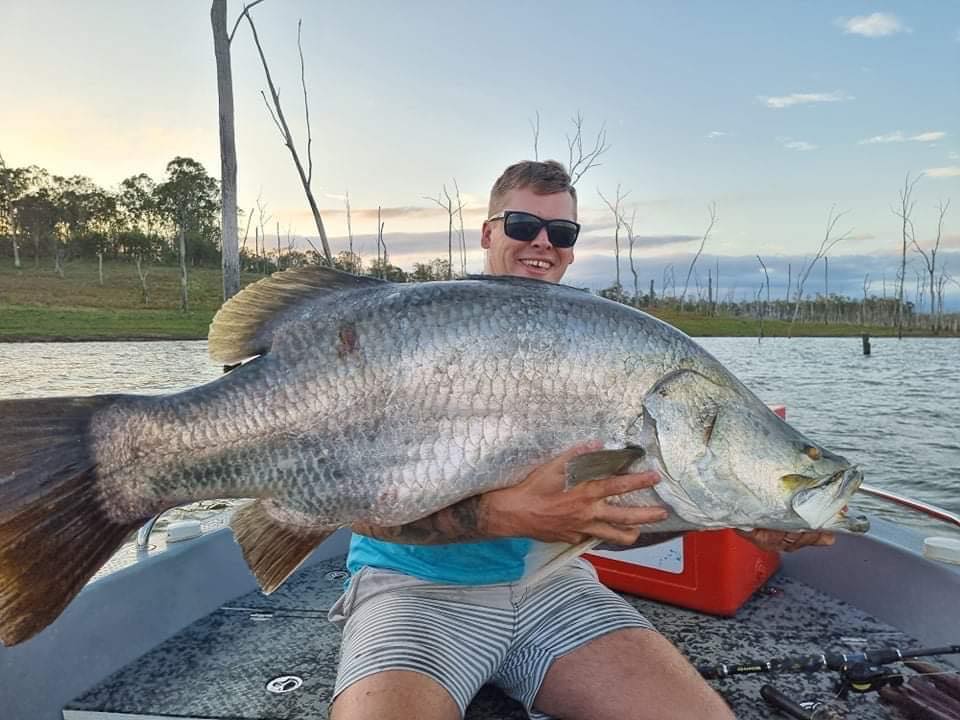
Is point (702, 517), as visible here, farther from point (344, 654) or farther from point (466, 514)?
point (344, 654)

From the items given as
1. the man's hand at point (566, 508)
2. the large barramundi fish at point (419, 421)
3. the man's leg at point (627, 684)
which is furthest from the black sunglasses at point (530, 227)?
the man's leg at point (627, 684)

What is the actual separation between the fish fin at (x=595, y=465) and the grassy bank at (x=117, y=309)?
40941 mm

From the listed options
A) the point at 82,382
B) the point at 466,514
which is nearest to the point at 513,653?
the point at 466,514

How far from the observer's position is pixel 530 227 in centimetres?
335

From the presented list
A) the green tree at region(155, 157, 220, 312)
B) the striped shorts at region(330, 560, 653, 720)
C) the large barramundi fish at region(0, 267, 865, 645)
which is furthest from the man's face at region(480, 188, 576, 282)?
the green tree at region(155, 157, 220, 312)

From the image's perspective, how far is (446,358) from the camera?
6.99 ft

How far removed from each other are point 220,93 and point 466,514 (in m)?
9.66

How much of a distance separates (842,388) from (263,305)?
29217mm

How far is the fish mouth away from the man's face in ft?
5.21

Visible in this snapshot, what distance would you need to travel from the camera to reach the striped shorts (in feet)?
7.97

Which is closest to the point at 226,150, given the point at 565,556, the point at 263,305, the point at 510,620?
the point at 263,305

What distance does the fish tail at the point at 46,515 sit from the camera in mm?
1810

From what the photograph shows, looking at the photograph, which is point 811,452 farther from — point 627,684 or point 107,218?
point 107,218

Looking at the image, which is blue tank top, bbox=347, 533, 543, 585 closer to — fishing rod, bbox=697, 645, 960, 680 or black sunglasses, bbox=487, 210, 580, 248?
fishing rod, bbox=697, 645, 960, 680
